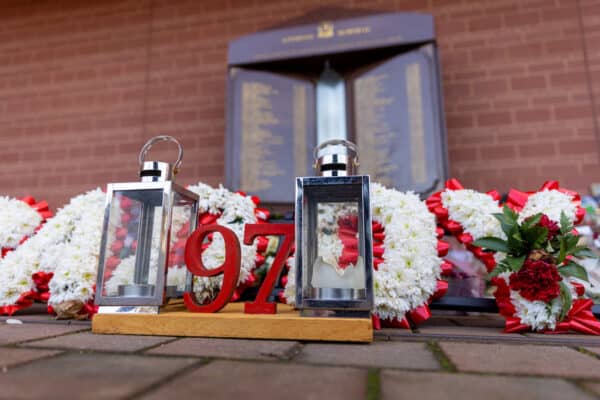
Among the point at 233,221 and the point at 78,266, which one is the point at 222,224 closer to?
the point at 233,221

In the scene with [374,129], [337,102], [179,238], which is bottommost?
[179,238]

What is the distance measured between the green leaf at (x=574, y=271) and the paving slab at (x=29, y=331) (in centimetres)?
122

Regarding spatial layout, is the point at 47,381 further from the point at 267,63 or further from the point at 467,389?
the point at 267,63

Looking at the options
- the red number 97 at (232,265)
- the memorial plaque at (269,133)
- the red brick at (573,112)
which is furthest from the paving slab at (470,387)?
the red brick at (573,112)

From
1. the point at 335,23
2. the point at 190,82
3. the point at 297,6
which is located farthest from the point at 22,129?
the point at 335,23

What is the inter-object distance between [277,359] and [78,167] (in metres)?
2.82

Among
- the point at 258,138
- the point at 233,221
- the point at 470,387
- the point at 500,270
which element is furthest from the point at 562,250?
the point at 258,138

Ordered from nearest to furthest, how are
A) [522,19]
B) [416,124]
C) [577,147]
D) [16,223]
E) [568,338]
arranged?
[568,338], [16,223], [416,124], [577,147], [522,19]

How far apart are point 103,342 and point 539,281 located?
3.32 ft

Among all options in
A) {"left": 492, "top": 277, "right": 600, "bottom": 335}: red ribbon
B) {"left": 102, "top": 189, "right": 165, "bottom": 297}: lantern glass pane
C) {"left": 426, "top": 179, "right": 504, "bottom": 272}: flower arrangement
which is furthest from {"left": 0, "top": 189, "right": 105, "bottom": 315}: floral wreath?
{"left": 492, "top": 277, "right": 600, "bottom": 335}: red ribbon

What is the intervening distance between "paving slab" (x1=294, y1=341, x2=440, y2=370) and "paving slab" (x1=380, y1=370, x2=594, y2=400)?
0.22ft

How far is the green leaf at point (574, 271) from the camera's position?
0.99m

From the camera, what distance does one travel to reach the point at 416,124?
2.17m

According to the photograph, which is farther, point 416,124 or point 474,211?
point 416,124
